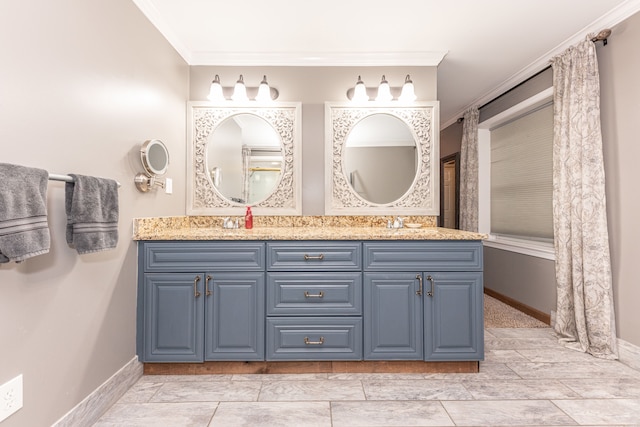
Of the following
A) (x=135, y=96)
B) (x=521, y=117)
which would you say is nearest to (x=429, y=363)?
(x=135, y=96)

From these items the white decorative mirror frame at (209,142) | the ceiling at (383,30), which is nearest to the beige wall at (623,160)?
the ceiling at (383,30)

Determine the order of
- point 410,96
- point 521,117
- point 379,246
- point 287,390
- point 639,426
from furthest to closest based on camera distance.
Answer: point 521,117 < point 410,96 < point 379,246 < point 287,390 < point 639,426

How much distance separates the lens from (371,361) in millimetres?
2104

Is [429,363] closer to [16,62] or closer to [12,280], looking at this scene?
[12,280]

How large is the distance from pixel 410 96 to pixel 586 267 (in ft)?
5.83

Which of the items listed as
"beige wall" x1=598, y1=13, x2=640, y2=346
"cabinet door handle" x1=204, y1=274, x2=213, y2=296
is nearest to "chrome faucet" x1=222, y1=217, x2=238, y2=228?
"cabinet door handle" x1=204, y1=274, x2=213, y2=296

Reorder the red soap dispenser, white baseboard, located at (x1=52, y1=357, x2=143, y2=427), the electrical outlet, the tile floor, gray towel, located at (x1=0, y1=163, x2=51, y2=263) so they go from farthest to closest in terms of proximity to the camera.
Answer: the red soap dispenser < the tile floor < white baseboard, located at (x1=52, y1=357, x2=143, y2=427) < the electrical outlet < gray towel, located at (x1=0, y1=163, x2=51, y2=263)

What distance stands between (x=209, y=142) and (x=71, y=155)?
4.24ft

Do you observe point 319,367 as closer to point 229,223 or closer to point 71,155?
point 229,223

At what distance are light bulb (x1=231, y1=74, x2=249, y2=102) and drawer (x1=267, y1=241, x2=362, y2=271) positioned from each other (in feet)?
4.27

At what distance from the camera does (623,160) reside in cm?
219

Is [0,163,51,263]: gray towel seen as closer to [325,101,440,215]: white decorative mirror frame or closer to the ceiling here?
the ceiling

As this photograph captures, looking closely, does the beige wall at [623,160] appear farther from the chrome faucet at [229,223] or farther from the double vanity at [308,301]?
the chrome faucet at [229,223]

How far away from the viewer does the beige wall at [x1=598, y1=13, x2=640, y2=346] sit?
2119 mm
